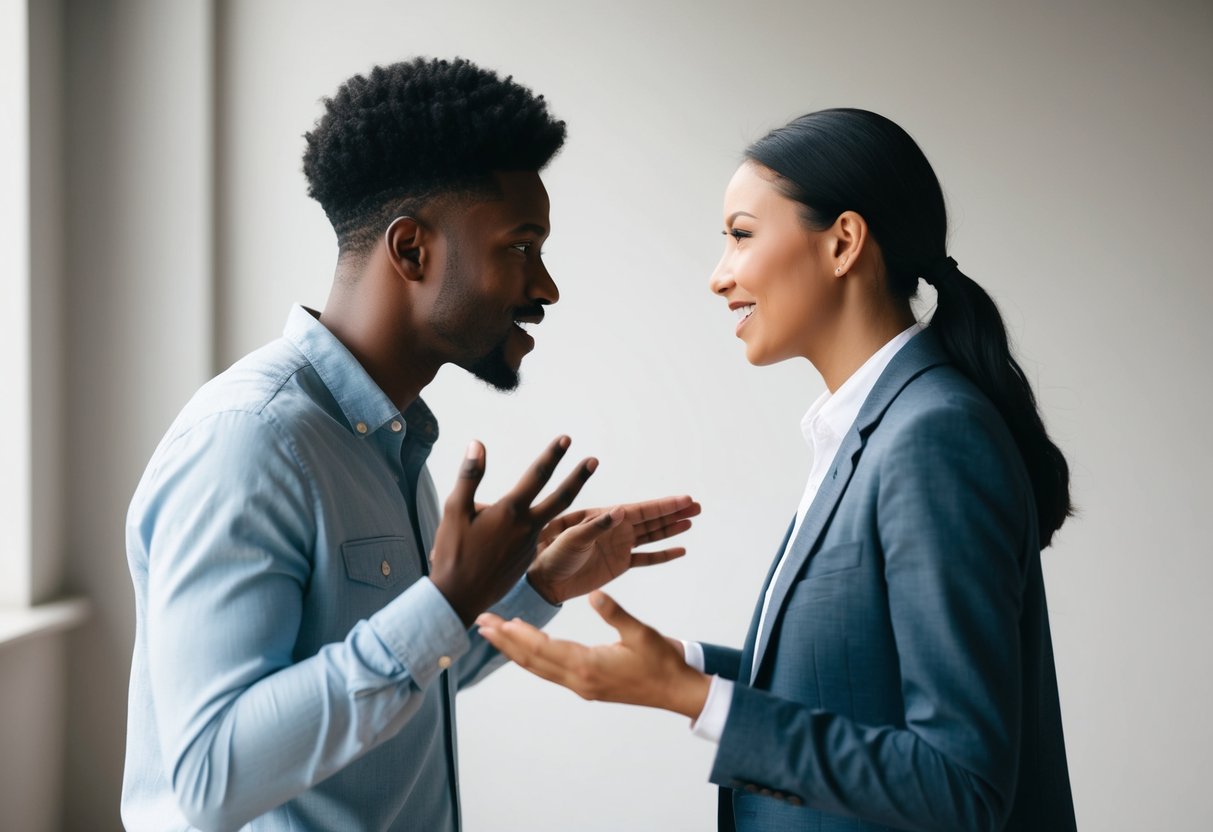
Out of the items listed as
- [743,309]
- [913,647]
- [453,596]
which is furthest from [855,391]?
[453,596]

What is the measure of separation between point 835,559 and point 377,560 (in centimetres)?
55

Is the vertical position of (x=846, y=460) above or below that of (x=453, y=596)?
above

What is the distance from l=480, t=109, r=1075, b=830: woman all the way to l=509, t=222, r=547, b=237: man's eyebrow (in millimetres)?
265

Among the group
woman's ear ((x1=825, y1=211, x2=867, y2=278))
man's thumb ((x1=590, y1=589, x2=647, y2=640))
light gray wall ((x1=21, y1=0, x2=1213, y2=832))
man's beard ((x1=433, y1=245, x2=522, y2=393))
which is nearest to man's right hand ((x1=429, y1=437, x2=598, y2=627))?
man's thumb ((x1=590, y1=589, x2=647, y2=640))

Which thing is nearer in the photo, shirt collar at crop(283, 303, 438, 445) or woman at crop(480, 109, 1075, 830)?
woman at crop(480, 109, 1075, 830)

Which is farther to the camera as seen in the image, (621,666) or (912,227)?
(912,227)

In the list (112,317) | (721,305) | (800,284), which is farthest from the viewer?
(721,305)

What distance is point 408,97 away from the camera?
4.84ft

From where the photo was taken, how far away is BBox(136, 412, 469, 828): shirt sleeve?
1030 mm

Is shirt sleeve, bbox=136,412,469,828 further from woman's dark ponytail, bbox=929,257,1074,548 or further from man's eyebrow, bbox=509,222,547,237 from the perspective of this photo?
woman's dark ponytail, bbox=929,257,1074,548

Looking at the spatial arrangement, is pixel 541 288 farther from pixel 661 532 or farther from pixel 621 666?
pixel 621 666

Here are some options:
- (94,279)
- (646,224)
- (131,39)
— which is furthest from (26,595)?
(646,224)

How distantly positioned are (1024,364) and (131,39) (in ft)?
8.71

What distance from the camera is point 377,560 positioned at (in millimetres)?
1248
